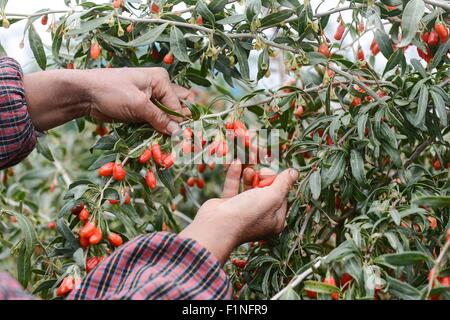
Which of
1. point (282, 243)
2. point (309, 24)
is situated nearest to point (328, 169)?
point (282, 243)

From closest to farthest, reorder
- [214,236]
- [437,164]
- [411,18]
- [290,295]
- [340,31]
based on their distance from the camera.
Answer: [290,295] → [214,236] → [411,18] → [340,31] → [437,164]

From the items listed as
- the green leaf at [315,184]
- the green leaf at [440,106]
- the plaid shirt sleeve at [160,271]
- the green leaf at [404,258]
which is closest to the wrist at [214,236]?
the plaid shirt sleeve at [160,271]

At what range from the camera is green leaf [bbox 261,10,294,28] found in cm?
224

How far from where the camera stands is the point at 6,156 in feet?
7.41

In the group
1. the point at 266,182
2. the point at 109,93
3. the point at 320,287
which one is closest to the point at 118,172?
the point at 109,93

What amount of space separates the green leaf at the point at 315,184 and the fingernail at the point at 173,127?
0.48 m

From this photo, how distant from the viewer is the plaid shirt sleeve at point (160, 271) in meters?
1.63

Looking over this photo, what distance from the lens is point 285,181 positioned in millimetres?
2166

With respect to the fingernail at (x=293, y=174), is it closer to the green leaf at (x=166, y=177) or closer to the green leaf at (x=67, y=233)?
the green leaf at (x=166, y=177)

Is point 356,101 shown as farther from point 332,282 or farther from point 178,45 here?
point 332,282

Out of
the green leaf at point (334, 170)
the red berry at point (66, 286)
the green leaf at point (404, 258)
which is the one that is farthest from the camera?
the green leaf at point (334, 170)

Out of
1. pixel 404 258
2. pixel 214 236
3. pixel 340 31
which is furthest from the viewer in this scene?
pixel 340 31

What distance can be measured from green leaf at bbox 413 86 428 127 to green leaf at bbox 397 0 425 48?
0.16 m

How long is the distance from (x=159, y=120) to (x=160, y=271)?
731 millimetres
